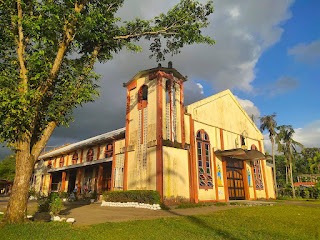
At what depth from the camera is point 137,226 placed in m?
6.57

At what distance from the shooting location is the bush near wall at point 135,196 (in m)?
12.4

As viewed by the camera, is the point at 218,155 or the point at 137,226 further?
the point at 218,155

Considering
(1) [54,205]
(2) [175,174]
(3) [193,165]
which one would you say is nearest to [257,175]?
(3) [193,165]

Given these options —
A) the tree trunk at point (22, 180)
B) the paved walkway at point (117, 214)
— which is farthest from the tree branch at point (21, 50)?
the paved walkway at point (117, 214)

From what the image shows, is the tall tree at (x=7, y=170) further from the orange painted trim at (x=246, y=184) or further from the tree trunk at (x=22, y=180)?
the tree trunk at (x=22, y=180)

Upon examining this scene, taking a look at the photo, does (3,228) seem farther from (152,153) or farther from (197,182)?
(197,182)

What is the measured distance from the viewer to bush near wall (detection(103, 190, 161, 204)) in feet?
40.6

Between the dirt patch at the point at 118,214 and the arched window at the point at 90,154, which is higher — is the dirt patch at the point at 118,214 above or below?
below

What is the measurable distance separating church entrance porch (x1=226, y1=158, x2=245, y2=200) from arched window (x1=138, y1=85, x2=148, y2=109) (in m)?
8.64

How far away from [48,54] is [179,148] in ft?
30.8

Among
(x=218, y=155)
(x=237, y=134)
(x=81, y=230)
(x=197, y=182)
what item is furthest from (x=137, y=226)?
(x=237, y=134)

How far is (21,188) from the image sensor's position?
23.3 feet

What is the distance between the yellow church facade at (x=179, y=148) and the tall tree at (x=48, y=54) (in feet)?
17.4

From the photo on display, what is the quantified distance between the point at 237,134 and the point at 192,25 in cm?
1337
